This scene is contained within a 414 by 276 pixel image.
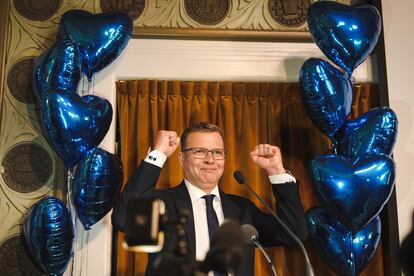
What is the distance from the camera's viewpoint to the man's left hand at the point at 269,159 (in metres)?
2.58

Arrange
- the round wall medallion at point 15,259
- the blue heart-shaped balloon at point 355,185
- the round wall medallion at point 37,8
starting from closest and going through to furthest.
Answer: the blue heart-shaped balloon at point 355,185 < the round wall medallion at point 15,259 < the round wall medallion at point 37,8

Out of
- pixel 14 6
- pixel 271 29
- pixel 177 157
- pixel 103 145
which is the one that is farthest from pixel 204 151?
pixel 14 6

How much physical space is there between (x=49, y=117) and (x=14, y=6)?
907 millimetres

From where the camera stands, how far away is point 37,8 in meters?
3.07

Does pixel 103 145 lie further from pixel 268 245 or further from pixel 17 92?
pixel 268 245

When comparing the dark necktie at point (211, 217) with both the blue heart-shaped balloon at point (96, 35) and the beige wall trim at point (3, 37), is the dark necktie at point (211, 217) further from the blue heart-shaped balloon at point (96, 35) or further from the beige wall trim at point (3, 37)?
the beige wall trim at point (3, 37)

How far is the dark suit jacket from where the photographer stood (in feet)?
7.87

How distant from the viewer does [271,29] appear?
10.2ft

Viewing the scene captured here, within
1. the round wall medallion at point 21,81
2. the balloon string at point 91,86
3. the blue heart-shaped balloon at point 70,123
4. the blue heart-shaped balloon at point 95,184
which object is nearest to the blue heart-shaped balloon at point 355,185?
the blue heart-shaped balloon at point 95,184

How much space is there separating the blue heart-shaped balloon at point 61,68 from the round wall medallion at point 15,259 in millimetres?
713

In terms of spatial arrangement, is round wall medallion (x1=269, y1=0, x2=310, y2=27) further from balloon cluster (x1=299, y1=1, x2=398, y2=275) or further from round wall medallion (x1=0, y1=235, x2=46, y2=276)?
round wall medallion (x1=0, y1=235, x2=46, y2=276)

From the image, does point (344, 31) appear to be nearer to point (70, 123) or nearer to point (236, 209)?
point (236, 209)

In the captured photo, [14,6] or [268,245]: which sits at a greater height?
[14,6]

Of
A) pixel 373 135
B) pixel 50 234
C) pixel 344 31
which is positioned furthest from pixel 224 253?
pixel 344 31
